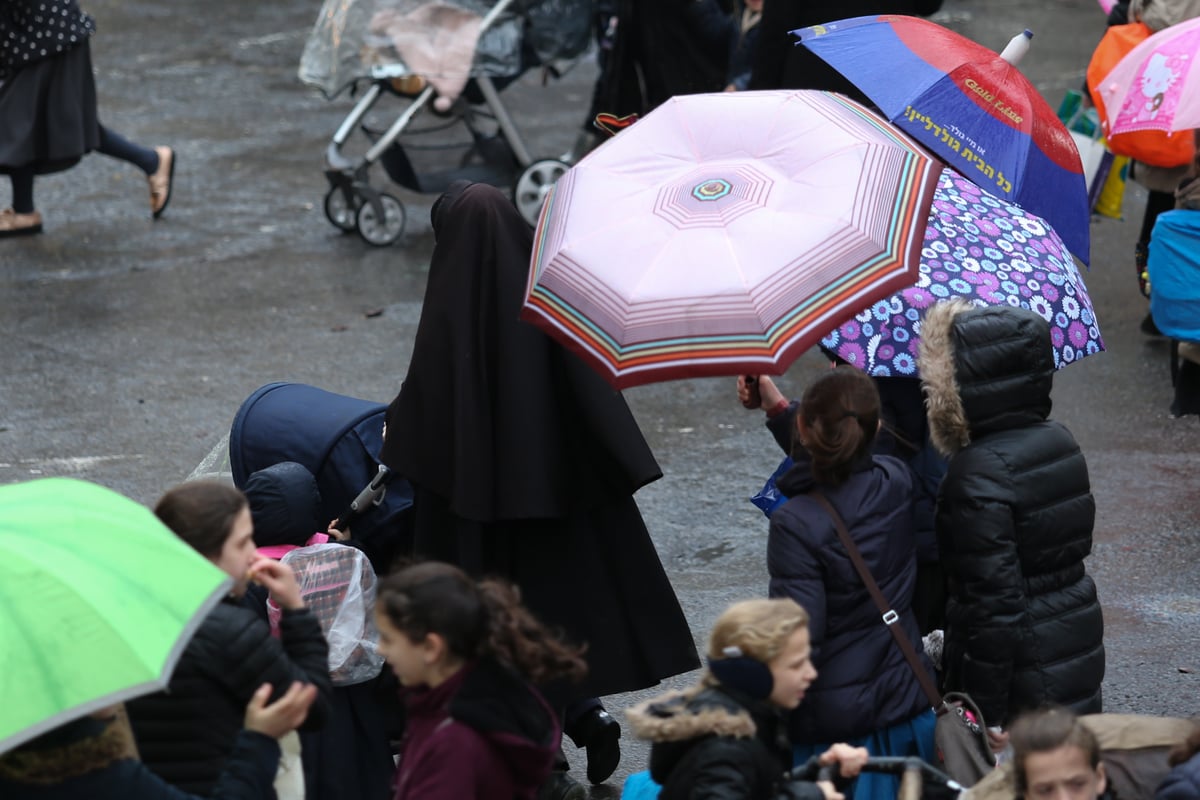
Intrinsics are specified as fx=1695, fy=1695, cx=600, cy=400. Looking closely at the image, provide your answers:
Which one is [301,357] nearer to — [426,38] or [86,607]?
[426,38]

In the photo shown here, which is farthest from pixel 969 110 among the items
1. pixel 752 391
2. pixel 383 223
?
pixel 383 223

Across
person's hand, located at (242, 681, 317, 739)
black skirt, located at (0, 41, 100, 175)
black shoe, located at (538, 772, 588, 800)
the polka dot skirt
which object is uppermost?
person's hand, located at (242, 681, 317, 739)

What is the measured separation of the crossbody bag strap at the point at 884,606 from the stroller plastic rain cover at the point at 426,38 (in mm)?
5544

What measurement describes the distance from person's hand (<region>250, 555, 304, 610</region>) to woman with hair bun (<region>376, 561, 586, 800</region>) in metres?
0.30

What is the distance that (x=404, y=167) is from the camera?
9281 millimetres

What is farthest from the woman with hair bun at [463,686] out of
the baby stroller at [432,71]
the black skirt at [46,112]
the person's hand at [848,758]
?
the black skirt at [46,112]

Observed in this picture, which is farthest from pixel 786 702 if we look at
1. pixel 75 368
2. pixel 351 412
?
pixel 75 368

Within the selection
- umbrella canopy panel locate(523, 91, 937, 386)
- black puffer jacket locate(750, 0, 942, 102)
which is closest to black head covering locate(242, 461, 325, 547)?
umbrella canopy panel locate(523, 91, 937, 386)

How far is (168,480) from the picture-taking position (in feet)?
21.9

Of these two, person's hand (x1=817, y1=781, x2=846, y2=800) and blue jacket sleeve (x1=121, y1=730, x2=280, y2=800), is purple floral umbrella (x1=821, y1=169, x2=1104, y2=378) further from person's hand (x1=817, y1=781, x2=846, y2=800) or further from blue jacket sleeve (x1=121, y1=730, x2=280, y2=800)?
blue jacket sleeve (x1=121, y1=730, x2=280, y2=800)

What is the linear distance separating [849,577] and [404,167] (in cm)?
602

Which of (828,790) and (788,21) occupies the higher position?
(828,790)

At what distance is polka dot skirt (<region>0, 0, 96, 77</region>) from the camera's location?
910 centimetres

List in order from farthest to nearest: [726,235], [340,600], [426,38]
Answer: [426,38] → [340,600] → [726,235]
